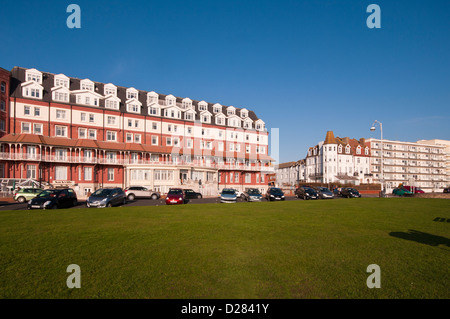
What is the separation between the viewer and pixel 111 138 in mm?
47562

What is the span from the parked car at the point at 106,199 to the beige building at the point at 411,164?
291 ft

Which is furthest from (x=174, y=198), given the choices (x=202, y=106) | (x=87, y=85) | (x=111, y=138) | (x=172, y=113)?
(x=202, y=106)

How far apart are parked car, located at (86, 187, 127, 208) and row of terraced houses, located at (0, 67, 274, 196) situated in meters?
18.3

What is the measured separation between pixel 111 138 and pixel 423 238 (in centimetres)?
4757

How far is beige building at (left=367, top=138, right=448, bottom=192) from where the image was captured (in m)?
93.6

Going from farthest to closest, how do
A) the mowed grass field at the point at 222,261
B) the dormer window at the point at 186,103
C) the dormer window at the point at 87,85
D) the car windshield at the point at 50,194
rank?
the dormer window at the point at 186,103, the dormer window at the point at 87,85, the car windshield at the point at 50,194, the mowed grass field at the point at 222,261

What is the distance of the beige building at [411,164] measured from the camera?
3686 inches

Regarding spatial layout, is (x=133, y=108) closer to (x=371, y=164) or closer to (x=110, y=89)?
(x=110, y=89)

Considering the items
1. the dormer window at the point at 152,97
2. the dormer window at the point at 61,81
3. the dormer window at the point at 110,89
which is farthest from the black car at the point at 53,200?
the dormer window at the point at 152,97

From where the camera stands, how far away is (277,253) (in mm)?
7047

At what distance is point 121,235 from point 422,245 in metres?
9.56

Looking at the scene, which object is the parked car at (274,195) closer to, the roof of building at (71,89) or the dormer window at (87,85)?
the roof of building at (71,89)
